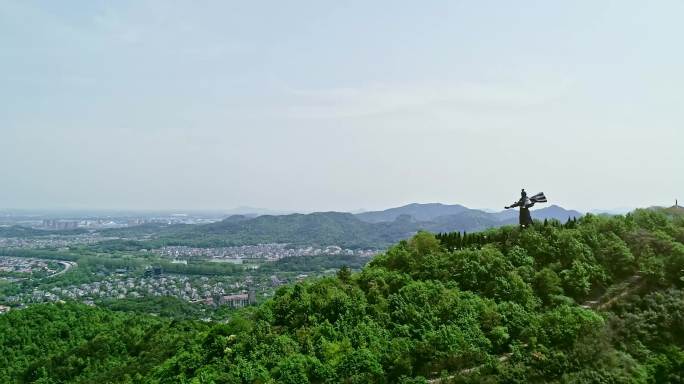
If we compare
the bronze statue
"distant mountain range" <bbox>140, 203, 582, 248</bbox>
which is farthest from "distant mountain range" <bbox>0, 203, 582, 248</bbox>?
the bronze statue

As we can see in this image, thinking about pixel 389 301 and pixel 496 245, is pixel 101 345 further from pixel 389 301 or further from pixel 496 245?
pixel 496 245

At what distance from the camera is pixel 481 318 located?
14945 millimetres

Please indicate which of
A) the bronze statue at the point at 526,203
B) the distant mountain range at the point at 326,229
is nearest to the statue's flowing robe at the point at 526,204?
the bronze statue at the point at 526,203

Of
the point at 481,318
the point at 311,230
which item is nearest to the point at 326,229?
the point at 311,230

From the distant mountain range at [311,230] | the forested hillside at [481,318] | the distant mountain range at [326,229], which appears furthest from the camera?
A: the distant mountain range at [326,229]

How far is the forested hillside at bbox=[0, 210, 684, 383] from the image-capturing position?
13.1 m

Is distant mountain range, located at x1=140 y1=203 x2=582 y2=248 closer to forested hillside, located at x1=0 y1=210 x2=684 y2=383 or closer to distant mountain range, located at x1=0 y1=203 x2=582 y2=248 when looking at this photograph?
distant mountain range, located at x1=0 y1=203 x2=582 y2=248

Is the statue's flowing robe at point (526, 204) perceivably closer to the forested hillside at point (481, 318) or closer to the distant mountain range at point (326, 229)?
the forested hillside at point (481, 318)

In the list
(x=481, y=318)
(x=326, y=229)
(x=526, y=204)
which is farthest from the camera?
(x=326, y=229)

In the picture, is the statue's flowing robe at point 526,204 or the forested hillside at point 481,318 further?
the statue's flowing robe at point 526,204

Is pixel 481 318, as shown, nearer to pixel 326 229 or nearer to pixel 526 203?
pixel 526 203

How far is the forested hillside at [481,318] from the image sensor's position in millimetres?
13055

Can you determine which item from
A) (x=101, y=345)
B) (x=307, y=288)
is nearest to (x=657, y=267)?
(x=307, y=288)

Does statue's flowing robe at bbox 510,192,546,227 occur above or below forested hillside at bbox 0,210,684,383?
above
